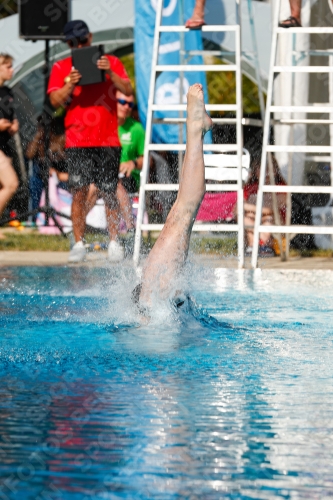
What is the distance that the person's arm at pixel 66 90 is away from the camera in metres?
7.54

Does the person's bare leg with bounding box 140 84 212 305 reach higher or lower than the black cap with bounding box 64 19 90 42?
lower

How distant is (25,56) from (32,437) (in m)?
9.89

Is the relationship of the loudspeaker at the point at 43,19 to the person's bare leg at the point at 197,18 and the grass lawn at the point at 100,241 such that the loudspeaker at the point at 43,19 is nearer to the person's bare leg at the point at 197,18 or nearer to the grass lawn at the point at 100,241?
the grass lawn at the point at 100,241

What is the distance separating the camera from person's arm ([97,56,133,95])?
24.5ft

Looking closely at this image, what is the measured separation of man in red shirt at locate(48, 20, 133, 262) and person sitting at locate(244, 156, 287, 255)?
1.27 meters

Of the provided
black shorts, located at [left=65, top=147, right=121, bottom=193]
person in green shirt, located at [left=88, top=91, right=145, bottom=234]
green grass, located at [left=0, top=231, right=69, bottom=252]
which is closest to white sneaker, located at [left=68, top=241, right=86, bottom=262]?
black shorts, located at [left=65, top=147, right=121, bottom=193]

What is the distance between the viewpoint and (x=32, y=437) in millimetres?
2225

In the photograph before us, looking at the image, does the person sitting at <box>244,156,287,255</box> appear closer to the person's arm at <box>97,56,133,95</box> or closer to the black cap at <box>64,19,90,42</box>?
the person's arm at <box>97,56,133,95</box>

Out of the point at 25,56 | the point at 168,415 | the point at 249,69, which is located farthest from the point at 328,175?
the point at 168,415

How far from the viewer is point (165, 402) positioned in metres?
2.62

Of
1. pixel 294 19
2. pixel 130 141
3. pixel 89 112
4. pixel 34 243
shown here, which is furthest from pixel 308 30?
pixel 34 243

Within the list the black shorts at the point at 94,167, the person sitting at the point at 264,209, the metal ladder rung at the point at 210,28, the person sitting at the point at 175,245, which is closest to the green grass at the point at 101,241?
the person sitting at the point at 264,209

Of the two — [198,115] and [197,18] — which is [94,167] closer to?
[197,18]

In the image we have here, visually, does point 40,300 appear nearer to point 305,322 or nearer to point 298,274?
point 305,322
